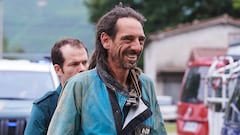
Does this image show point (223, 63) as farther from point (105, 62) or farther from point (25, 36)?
point (25, 36)

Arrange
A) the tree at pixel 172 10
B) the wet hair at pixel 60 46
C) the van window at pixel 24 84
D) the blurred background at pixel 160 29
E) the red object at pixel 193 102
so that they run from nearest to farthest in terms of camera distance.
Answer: the wet hair at pixel 60 46
the van window at pixel 24 84
the red object at pixel 193 102
the blurred background at pixel 160 29
the tree at pixel 172 10

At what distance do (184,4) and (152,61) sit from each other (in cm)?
1144

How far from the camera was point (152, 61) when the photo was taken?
45.8 meters

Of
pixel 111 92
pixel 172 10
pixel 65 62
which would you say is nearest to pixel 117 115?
pixel 111 92

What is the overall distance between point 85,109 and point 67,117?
103 mm

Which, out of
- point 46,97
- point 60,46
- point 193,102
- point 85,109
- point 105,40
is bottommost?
point 193,102

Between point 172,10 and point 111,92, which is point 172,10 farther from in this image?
point 111,92

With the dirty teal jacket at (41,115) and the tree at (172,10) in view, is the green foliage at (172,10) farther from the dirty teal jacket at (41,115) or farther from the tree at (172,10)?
the dirty teal jacket at (41,115)

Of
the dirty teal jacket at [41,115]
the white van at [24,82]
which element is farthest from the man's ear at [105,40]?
the white van at [24,82]

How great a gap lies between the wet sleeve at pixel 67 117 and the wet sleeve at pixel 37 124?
110cm

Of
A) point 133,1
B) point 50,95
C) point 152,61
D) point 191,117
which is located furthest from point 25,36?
point 50,95

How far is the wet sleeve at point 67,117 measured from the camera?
468 centimetres

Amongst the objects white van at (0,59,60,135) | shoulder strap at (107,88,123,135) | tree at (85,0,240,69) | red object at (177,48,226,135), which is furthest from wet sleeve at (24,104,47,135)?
tree at (85,0,240,69)

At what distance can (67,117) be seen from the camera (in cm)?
468
